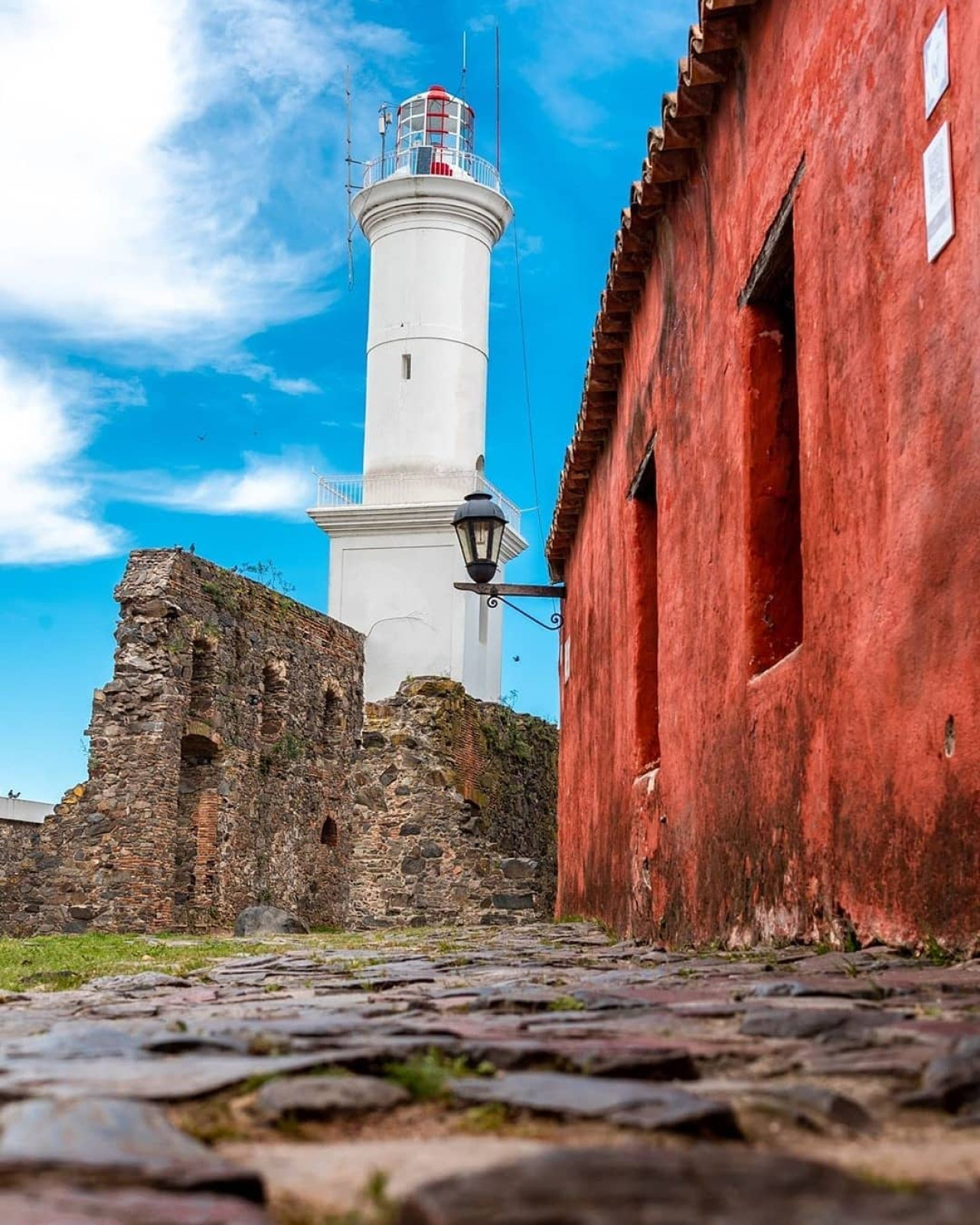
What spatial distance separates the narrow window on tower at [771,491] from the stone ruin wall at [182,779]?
998cm

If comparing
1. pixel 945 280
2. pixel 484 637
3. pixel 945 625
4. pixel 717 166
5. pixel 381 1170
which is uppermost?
pixel 484 637

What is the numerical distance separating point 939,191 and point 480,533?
7625 millimetres

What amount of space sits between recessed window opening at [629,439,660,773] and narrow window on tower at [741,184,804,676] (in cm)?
264

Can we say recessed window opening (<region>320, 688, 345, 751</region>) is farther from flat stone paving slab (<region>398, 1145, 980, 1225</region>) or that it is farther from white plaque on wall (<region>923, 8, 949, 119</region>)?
flat stone paving slab (<region>398, 1145, 980, 1225</region>)

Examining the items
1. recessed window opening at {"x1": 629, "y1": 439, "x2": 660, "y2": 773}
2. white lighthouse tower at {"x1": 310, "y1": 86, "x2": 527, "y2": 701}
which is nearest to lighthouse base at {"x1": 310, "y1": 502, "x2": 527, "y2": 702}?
white lighthouse tower at {"x1": 310, "y1": 86, "x2": 527, "y2": 701}

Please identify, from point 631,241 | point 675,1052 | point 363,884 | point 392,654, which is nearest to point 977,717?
point 675,1052

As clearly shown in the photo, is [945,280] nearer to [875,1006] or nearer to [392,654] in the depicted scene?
[875,1006]

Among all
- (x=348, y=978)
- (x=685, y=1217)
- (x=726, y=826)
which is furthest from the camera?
(x=726, y=826)

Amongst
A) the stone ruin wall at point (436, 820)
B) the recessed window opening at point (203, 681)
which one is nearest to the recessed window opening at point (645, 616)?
the recessed window opening at point (203, 681)

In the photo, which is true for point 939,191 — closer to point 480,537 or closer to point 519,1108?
point 519,1108

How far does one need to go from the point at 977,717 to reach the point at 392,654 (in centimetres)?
2569

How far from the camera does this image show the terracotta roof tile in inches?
232

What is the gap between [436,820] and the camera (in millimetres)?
17875

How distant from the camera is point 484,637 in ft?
97.3
